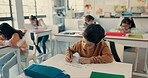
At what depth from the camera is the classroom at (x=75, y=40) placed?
1100 millimetres

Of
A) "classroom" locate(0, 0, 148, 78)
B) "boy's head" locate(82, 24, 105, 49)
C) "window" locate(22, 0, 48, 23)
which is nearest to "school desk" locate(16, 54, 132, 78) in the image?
"classroom" locate(0, 0, 148, 78)

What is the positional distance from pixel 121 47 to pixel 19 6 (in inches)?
127

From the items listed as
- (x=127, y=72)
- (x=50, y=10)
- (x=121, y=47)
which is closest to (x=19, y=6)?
(x=50, y=10)

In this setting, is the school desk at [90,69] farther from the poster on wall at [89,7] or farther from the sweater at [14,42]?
the poster on wall at [89,7]

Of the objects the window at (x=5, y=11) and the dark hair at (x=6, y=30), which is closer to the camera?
the dark hair at (x=6, y=30)

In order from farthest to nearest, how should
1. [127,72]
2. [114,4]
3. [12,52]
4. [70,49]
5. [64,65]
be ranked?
[114,4] < [12,52] < [70,49] < [64,65] < [127,72]

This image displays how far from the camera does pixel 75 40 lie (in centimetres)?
262

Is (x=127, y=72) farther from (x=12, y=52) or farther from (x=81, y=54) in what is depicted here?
(x=12, y=52)

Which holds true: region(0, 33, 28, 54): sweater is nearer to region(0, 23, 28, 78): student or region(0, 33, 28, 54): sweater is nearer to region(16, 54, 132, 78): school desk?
region(0, 23, 28, 78): student

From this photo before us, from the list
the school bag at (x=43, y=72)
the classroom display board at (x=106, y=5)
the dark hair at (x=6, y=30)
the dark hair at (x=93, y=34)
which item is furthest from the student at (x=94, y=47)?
the classroom display board at (x=106, y=5)

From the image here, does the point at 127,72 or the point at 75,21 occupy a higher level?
the point at 75,21

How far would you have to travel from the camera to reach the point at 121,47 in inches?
62.2

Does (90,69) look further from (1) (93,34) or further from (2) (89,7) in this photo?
(2) (89,7)

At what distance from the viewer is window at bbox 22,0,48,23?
4305 millimetres
